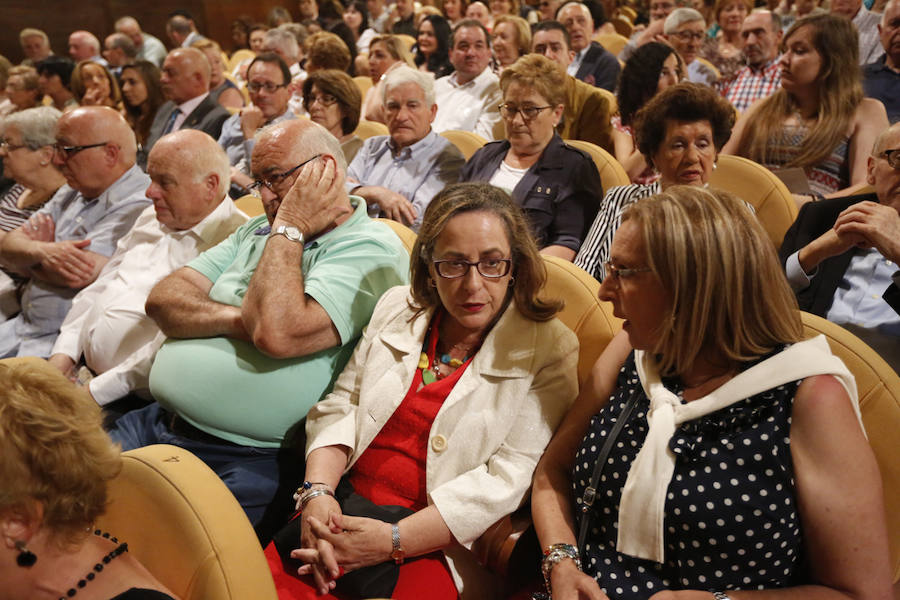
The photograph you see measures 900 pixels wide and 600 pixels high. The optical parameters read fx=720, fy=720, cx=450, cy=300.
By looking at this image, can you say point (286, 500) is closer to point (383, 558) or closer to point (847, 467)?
point (383, 558)

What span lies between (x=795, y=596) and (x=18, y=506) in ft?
3.85

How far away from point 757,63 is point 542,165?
2.17m

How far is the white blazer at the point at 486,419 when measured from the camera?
4.83 ft

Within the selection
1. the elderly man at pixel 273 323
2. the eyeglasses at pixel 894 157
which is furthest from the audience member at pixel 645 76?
the elderly man at pixel 273 323

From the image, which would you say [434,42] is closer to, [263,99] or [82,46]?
[263,99]

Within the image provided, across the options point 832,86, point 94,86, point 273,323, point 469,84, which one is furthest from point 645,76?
point 94,86

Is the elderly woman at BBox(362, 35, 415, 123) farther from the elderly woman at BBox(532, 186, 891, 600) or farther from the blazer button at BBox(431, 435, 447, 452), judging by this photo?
the elderly woman at BBox(532, 186, 891, 600)

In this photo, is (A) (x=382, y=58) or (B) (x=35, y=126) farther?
(A) (x=382, y=58)

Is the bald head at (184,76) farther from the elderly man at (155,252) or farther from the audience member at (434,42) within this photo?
the elderly man at (155,252)

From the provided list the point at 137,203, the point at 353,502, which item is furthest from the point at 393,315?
the point at 137,203

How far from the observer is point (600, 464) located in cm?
134

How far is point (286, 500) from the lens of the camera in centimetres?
177

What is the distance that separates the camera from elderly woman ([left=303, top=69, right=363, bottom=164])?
3611 millimetres

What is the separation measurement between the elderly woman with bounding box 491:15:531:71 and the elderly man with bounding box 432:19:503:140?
332 millimetres
